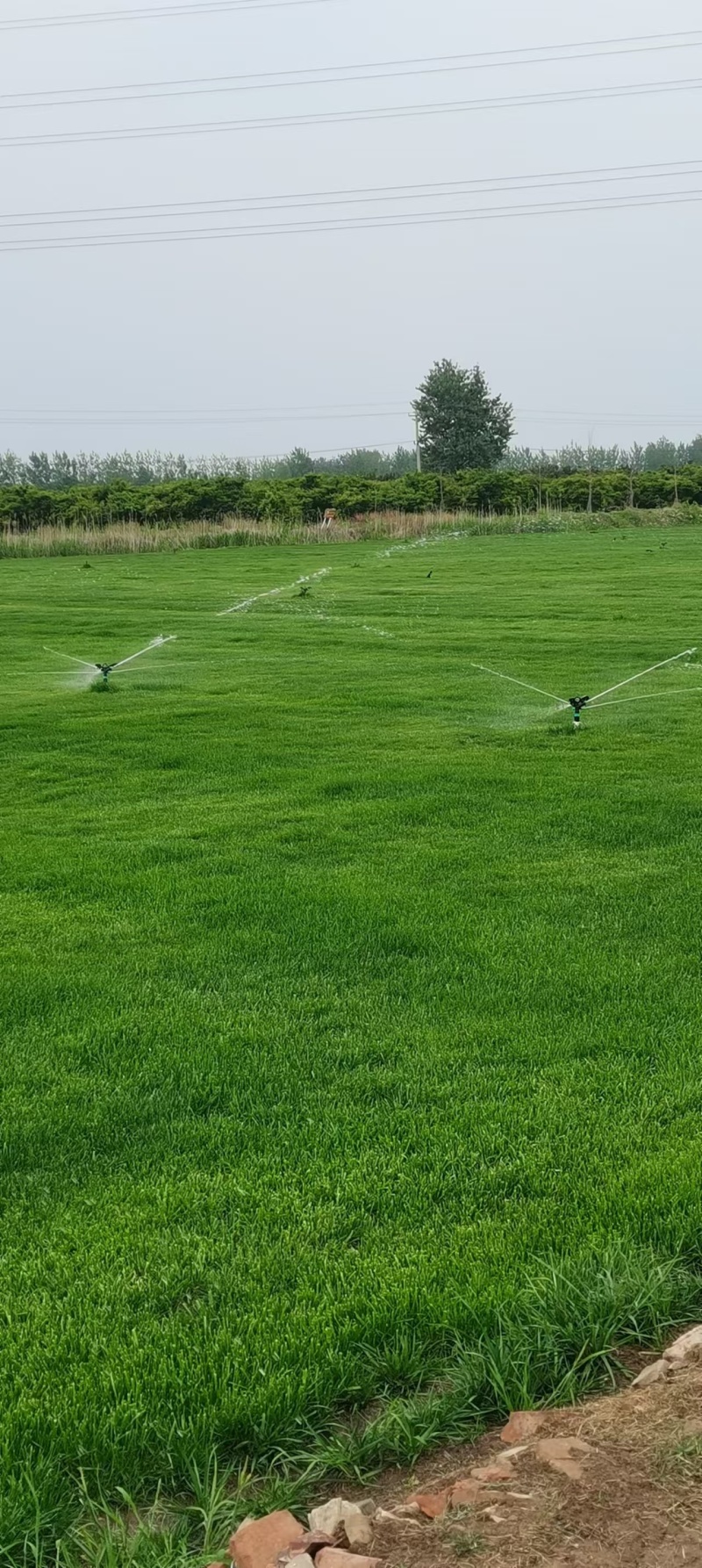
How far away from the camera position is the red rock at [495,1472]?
1.88 meters

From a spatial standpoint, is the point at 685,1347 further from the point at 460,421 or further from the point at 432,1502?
the point at 460,421

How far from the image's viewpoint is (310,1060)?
3.58 meters

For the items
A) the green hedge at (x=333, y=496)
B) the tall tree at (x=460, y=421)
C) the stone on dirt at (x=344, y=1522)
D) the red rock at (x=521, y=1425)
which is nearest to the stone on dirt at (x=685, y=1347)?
the red rock at (x=521, y=1425)

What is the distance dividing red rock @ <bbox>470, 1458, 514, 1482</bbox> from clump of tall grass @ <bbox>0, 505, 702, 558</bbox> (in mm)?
30254

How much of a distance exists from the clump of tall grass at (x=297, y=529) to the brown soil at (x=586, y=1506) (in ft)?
99.1

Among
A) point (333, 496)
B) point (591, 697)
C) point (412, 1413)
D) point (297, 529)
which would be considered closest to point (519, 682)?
point (591, 697)

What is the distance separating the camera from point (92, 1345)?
7.70 ft

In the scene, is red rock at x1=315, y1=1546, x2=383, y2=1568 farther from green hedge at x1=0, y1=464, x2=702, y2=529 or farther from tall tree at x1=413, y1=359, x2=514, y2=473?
tall tree at x1=413, y1=359, x2=514, y2=473

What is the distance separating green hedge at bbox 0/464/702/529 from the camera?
38.8 m

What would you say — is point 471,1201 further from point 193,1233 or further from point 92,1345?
point 92,1345

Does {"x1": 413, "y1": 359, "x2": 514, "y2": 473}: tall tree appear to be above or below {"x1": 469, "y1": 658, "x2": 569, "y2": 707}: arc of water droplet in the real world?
above

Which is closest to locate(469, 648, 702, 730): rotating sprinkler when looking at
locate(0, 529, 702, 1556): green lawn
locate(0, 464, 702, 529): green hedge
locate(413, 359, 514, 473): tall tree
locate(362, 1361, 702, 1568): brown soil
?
locate(0, 529, 702, 1556): green lawn

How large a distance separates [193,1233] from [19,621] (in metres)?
15.5

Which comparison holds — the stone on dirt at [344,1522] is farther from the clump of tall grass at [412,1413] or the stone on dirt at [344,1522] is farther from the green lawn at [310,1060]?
the green lawn at [310,1060]
